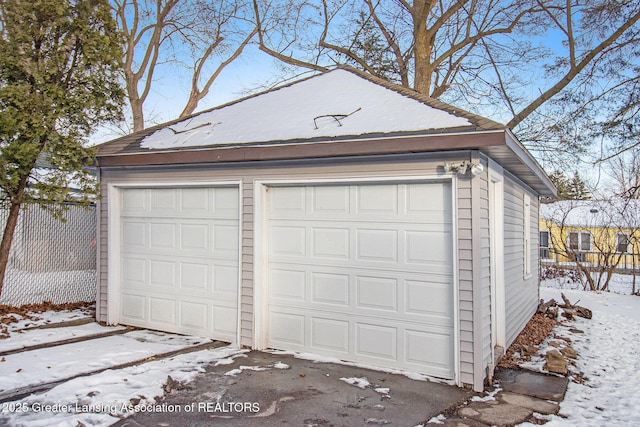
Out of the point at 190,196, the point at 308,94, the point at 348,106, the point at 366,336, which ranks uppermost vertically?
the point at 308,94

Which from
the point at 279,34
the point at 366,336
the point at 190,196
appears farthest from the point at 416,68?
the point at 366,336

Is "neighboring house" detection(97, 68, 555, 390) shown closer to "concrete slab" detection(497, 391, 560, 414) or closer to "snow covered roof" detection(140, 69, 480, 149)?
"snow covered roof" detection(140, 69, 480, 149)

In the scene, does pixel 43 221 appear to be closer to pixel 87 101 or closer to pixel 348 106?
pixel 87 101

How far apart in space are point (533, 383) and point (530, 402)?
617 millimetres

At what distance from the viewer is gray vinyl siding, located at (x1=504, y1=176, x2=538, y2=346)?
20.4 ft

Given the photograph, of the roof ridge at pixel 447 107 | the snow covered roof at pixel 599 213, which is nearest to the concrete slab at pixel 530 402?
the roof ridge at pixel 447 107

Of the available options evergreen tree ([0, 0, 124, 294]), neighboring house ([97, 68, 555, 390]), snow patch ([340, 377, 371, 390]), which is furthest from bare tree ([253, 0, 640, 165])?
snow patch ([340, 377, 371, 390])

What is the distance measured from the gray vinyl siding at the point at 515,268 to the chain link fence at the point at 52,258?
7.51m

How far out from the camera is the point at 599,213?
1734cm

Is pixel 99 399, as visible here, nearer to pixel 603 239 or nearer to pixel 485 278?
pixel 485 278

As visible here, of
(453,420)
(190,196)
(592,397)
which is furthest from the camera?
(190,196)

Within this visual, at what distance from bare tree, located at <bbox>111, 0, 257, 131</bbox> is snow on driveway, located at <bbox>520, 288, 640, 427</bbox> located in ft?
47.6

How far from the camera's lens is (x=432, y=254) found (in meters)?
5.13

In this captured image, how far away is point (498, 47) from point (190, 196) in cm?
1286
